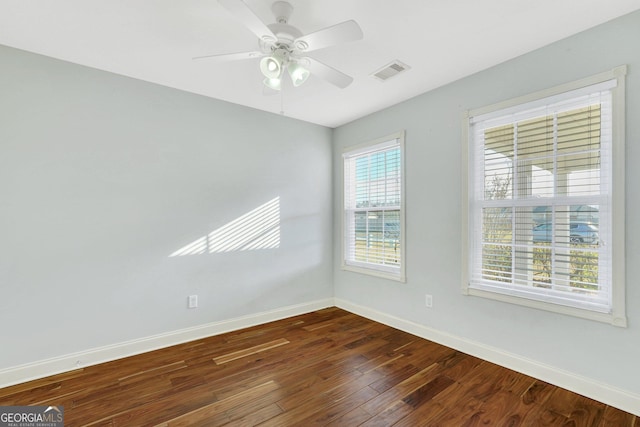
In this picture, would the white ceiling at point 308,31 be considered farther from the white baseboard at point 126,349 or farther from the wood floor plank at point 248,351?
the wood floor plank at point 248,351

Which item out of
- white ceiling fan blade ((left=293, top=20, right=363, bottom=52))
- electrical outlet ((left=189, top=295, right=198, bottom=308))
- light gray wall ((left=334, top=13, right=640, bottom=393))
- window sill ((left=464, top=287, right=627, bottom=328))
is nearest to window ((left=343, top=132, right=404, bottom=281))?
light gray wall ((left=334, top=13, right=640, bottom=393))

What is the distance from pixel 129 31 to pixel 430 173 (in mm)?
2840

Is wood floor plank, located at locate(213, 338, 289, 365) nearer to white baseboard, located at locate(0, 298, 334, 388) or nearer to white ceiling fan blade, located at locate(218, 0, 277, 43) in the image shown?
white baseboard, located at locate(0, 298, 334, 388)

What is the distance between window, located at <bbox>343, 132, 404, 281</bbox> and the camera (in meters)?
3.43

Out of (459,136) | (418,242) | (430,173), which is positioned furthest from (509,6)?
(418,242)

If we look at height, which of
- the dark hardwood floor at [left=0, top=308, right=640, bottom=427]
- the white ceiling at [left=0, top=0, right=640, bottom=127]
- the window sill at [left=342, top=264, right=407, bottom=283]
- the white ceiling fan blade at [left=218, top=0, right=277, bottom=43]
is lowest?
the dark hardwood floor at [left=0, top=308, right=640, bottom=427]

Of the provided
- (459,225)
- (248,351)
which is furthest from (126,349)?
(459,225)

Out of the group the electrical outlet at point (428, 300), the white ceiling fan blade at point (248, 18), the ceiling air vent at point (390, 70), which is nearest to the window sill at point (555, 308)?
the electrical outlet at point (428, 300)

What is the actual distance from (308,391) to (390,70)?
107 inches

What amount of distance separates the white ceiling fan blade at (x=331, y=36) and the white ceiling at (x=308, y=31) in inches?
10.8

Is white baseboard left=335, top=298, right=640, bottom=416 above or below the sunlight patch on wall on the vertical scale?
below

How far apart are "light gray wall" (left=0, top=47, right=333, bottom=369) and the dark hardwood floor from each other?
435 mm

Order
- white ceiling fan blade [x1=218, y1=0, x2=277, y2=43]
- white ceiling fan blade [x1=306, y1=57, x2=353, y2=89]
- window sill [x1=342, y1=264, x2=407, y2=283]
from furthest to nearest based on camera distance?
window sill [x1=342, y1=264, x2=407, y2=283]
white ceiling fan blade [x1=306, y1=57, x2=353, y2=89]
white ceiling fan blade [x1=218, y1=0, x2=277, y2=43]

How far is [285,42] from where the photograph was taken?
183cm
